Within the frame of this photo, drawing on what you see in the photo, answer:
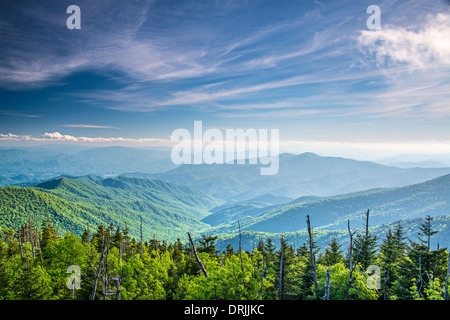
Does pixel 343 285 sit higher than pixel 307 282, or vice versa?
pixel 343 285

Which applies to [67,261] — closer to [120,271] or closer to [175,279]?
[120,271]

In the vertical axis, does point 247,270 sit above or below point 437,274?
above

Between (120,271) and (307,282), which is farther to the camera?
(307,282)

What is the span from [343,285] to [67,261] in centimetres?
2265

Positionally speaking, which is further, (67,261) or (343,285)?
(67,261)

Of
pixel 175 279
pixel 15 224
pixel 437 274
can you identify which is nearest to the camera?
pixel 437 274

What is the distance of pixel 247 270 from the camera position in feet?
44.8
